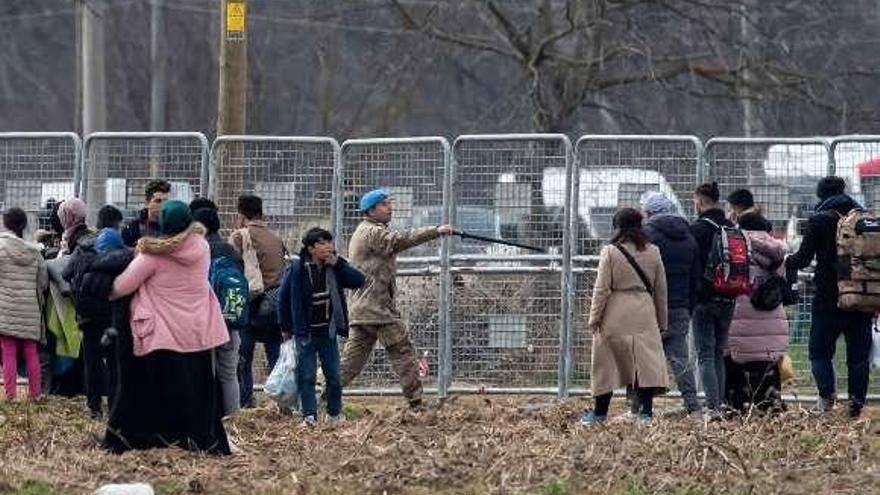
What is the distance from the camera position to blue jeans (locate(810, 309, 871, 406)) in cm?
1545

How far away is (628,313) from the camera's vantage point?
48.6 ft

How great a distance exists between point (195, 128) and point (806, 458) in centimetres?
3057

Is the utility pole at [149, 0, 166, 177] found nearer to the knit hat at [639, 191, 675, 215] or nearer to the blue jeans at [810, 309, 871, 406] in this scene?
the knit hat at [639, 191, 675, 215]

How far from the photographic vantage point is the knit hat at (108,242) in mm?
13617

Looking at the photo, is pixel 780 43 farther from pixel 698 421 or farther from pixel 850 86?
pixel 698 421

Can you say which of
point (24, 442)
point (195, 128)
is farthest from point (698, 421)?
point (195, 128)

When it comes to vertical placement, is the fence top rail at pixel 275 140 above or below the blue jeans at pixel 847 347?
above

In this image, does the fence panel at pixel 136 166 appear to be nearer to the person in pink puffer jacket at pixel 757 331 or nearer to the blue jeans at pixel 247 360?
the blue jeans at pixel 247 360

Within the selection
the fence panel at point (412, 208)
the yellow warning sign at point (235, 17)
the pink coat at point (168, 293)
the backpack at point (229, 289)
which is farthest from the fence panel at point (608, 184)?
the pink coat at point (168, 293)

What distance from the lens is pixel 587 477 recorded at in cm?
1200

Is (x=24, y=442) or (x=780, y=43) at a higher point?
(x=780, y=43)

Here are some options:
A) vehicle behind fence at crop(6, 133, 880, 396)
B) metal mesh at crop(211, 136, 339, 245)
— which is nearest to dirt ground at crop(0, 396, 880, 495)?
vehicle behind fence at crop(6, 133, 880, 396)

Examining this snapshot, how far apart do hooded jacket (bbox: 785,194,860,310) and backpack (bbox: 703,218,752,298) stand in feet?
1.25

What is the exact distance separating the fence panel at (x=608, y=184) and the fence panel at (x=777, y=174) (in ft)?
0.77
